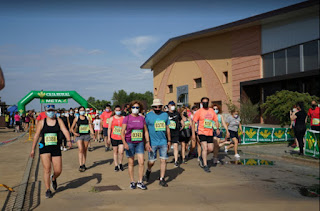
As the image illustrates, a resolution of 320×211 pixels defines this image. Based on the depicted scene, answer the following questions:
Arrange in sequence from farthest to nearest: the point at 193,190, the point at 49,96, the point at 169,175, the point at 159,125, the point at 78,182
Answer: the point at 49,96 < the point at 169,175 < the point at 78,182 < the point at 159,125 < the point at 193,190

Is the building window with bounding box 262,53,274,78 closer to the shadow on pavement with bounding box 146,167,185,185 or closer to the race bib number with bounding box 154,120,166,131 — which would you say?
the shadow on pavement with bounding box 146,167,185,185

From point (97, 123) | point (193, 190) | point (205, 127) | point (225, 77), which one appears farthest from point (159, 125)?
point (225, 77)

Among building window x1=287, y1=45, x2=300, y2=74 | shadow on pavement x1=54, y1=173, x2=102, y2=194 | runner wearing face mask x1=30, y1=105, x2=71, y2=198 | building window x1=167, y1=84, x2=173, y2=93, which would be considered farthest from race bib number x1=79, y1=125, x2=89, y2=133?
building window x1=167, y1=84, x2=173, y2=93

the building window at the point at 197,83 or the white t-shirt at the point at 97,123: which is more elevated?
the building window at the point at 197,83

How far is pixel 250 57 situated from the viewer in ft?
92.4

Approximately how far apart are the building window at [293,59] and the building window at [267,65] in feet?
6.67

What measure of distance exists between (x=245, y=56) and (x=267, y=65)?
276 cm

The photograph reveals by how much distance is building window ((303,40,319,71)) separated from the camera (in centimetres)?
2136

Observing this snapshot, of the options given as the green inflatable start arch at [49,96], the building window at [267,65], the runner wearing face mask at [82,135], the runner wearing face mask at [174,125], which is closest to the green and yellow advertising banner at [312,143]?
the runner wearing face mask at [174,125]

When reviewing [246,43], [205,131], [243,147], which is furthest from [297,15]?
[205,131]

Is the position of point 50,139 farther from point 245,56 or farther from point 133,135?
point 245,56

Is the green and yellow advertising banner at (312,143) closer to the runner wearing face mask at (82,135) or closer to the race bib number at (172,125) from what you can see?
the race bib number at (172,125)

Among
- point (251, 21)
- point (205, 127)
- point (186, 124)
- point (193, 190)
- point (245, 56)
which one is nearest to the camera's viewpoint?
point (193, 190)

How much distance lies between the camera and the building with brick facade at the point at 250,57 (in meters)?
22.1
